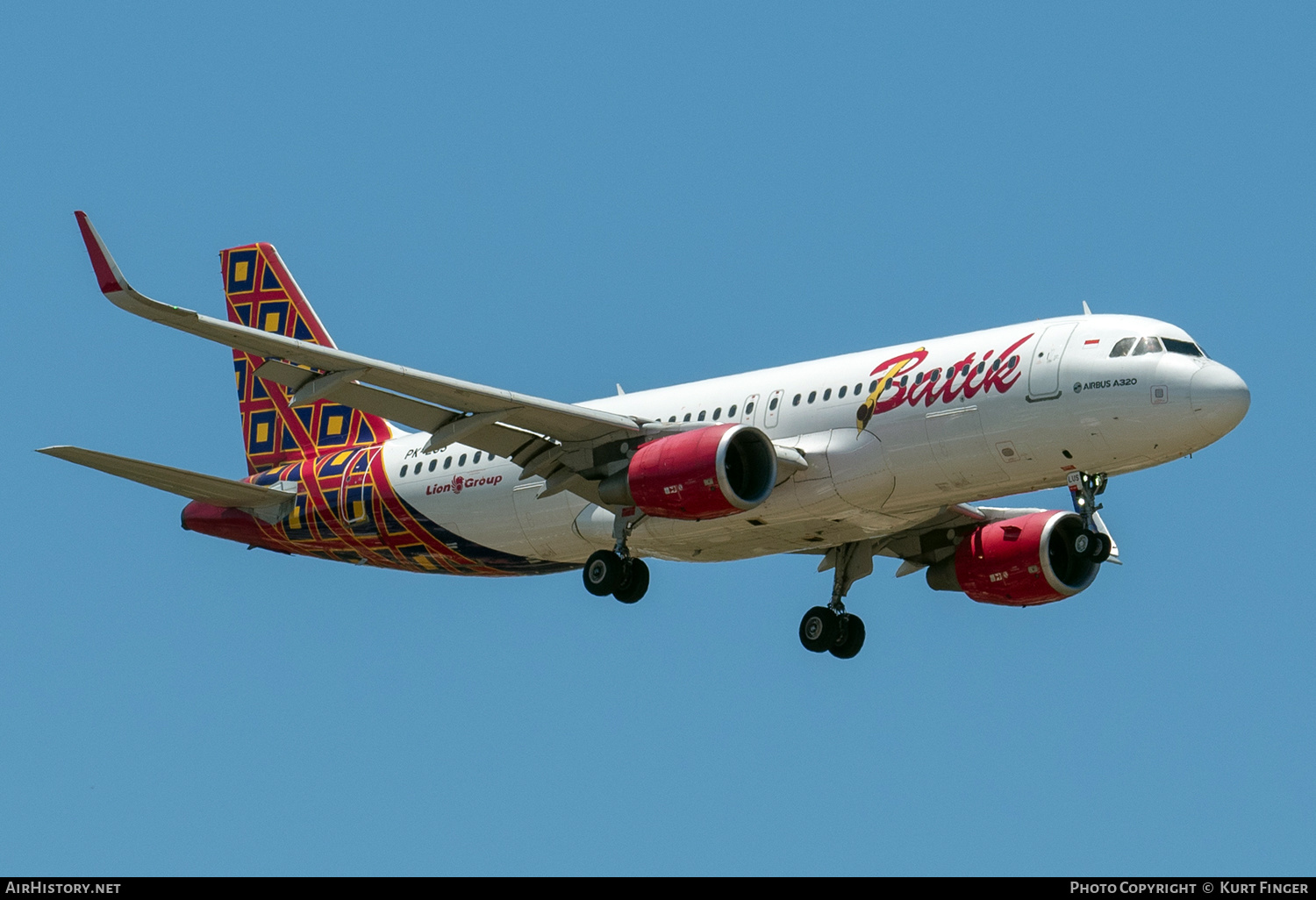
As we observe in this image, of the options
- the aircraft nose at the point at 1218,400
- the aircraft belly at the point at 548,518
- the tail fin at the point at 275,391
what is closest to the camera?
the aircraft nose at the point at 1218,400

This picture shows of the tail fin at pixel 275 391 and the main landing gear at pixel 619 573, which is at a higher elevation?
the tail fin at pixel 275 391

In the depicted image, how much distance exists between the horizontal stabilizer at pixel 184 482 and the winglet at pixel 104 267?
5991mm

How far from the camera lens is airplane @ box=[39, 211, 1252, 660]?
38.2 metres

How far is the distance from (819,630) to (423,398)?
37.8ft

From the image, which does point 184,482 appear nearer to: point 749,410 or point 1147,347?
point 749,410

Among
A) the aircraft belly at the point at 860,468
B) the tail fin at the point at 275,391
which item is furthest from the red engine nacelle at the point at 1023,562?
the tail fin at the point at 275,391

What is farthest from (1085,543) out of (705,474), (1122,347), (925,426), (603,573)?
(603,573)

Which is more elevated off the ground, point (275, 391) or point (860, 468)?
point (275, 391)

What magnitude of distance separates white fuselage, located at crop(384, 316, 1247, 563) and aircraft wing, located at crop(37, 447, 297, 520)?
6494mm

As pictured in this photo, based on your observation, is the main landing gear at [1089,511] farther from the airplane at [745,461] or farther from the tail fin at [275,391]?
the tail fin at [275,391]

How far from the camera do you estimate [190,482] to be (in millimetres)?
46750

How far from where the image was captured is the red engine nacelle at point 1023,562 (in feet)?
147

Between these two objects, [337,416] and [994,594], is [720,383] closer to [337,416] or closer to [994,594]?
[994,594]

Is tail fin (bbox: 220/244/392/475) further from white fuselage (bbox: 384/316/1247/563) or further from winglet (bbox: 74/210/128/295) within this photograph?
winglet (bbox: 74/210/128/295)
